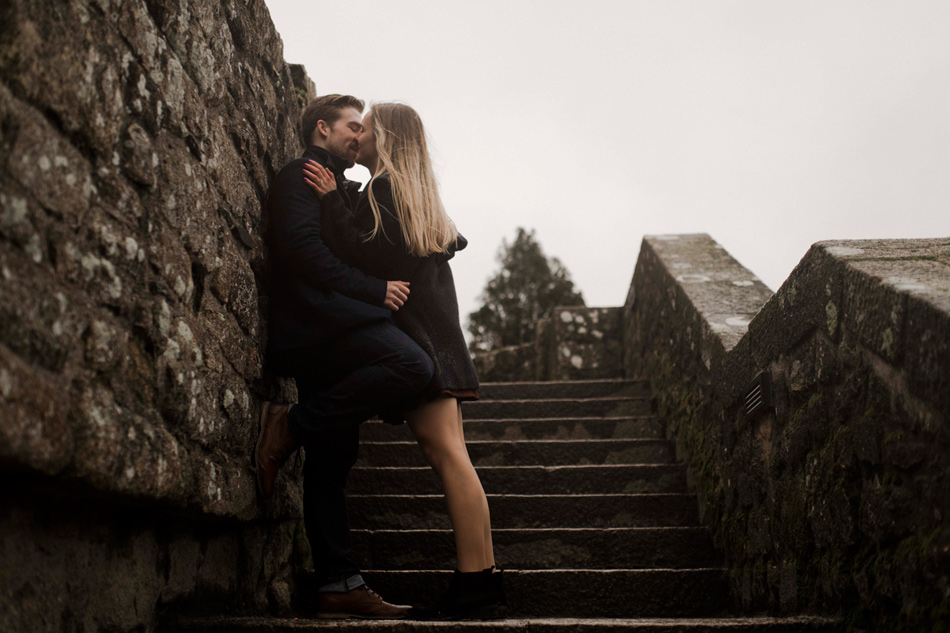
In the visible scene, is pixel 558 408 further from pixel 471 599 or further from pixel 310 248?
pixel 310 248

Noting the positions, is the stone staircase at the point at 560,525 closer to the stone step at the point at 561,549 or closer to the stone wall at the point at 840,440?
the stone step at the point at 561,549

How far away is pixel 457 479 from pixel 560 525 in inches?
43.8

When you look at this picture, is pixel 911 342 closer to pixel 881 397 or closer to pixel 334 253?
pixel 881 397

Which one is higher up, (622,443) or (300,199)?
(300,199)

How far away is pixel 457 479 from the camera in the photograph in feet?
7.79

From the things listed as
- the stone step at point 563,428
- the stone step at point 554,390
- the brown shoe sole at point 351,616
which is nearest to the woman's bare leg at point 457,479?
the brown shoe sole at point 351,616

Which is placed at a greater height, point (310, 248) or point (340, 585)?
point (310, 248)

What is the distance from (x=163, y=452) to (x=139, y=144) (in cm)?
64

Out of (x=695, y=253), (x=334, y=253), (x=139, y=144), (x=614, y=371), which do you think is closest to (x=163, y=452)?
(x=139, y=144)

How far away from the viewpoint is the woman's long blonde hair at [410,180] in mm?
2490

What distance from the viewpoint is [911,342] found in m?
1.61

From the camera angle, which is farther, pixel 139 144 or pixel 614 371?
pixel 614 371

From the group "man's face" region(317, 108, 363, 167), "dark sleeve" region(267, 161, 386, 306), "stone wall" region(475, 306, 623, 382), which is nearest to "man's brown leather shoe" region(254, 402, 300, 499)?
"dark sleeve" region(267, 161, 386, 306)

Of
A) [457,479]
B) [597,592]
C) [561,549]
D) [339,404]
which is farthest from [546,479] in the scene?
[339,404]
